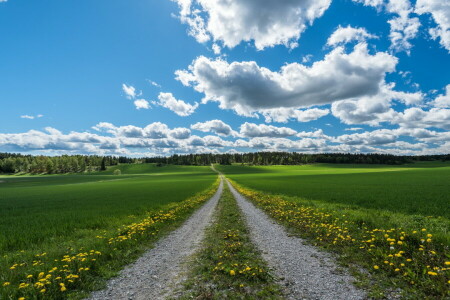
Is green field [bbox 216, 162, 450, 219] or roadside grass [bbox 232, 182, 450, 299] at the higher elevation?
roadside grass [bbox 232, 182, 450, 299]

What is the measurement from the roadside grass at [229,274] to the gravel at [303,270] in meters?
0.45

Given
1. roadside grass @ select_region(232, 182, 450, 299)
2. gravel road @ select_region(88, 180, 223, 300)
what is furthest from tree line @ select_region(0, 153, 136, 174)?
roadside grass @ select_region(232, 182, 450, 299)

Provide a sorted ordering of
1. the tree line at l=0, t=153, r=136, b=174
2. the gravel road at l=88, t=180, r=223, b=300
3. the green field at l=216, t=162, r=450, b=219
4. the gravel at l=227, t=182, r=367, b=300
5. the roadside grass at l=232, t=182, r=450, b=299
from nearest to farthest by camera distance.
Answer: the roadside grass at l=232, t=182, r=450, b=299, the gravel at l=227, t=182, r=367, b=300, the gravel road at l=88, t=180, r=223, b=300, the green field at l=216, t=162, r=450, b=219, the tree line at l=0, t=153, r=136, b=174

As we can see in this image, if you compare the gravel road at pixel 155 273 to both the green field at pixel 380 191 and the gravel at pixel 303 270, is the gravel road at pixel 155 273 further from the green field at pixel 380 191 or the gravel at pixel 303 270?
the green field at pixel 380 191

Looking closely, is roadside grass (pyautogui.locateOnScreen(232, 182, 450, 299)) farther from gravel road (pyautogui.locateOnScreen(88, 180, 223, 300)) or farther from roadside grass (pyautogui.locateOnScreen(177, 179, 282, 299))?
gravel road (pyautogui.locateOnScreen(88, 180, 223, 300))

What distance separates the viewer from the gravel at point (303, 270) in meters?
5.37

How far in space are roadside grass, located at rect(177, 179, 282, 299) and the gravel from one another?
451mm

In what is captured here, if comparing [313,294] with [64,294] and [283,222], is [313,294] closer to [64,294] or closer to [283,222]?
[64,294]

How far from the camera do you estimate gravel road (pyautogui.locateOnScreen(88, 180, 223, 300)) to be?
5.70 metres

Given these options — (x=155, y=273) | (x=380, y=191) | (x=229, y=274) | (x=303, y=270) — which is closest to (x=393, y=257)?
(x=303, y=270)

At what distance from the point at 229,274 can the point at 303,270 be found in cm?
245

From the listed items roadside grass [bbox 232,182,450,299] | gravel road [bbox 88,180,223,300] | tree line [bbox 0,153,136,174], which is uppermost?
roadside grass [bbox 232,182,450,299]

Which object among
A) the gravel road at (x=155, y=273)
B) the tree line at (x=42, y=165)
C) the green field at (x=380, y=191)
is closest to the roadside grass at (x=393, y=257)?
the gravel road at (x=155, y=273)

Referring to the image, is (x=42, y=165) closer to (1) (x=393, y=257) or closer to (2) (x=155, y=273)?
(2) (x=155, y=273)
